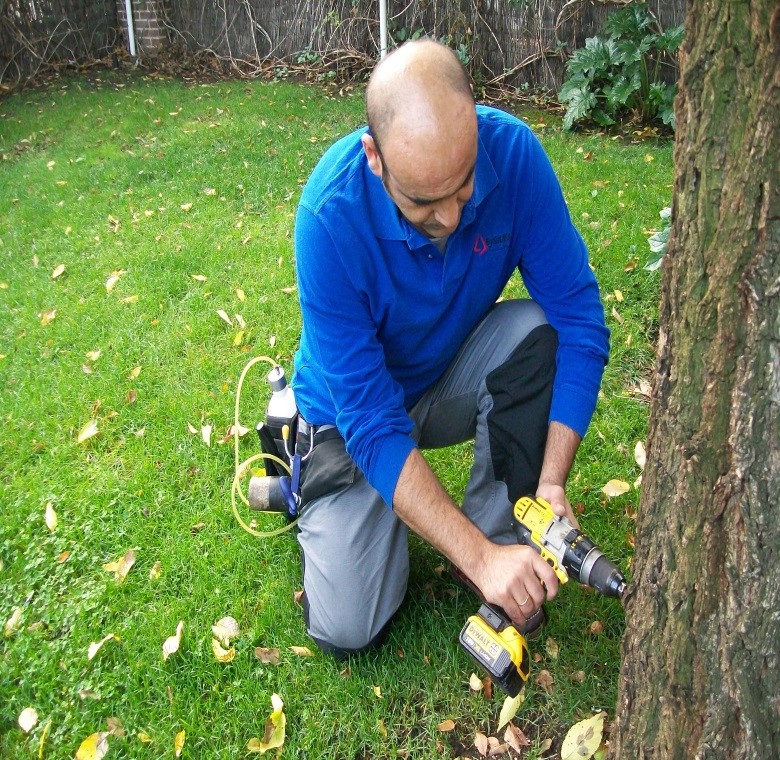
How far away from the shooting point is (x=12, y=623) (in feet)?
8.89

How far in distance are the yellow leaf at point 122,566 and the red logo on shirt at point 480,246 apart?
1775 millimetres

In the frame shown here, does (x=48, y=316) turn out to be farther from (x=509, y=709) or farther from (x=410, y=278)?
(x=509, y=709)

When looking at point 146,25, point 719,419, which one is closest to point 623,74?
point 719,419

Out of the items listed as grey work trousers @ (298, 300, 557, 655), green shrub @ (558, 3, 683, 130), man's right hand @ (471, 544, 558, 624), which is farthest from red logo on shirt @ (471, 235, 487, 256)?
green shrub @ (558, 3, 683, 130)

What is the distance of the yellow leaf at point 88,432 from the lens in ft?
11.7

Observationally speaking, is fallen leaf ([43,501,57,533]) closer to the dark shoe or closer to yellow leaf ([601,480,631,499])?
the dark shoe

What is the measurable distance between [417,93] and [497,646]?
4.62ft

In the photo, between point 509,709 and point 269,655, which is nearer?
point 509,709

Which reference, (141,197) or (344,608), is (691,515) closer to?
(344,608)

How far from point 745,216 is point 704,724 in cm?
100

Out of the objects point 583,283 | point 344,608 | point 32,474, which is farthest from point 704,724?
point 32,474

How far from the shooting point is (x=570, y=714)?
2.19 meters

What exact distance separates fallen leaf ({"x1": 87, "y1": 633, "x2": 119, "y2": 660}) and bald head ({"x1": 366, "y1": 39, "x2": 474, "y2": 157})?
6.19ft

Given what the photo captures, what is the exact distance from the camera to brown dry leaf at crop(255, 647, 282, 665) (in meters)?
2.48
